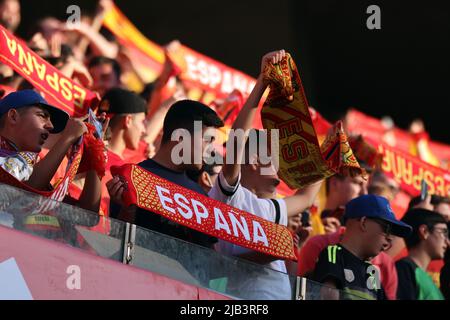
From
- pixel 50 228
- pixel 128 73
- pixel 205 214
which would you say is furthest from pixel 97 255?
pixel 128 73

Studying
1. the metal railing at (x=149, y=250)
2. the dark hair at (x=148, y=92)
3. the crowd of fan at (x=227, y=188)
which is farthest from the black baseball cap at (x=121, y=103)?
the metal railing at (x=149, y=250)

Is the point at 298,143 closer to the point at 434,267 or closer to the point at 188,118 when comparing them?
the point at 188,118

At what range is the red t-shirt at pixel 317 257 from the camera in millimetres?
7016

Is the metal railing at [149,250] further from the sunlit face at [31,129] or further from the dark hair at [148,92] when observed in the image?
the dark hair at [148,92]

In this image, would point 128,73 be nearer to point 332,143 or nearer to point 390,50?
point 332,143

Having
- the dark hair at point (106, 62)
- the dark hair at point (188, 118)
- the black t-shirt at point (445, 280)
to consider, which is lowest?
the black t-shirt at point (445, 280)

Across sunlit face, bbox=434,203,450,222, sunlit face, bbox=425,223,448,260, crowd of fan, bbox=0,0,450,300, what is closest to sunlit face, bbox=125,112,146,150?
crowd of fan, bbox=0,0,450,300

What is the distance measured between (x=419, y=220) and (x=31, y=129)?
3.22 meters

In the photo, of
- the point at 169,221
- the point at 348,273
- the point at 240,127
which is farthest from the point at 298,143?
the point at 169,221

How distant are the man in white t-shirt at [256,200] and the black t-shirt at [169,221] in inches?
6.8

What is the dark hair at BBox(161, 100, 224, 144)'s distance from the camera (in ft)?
20.5

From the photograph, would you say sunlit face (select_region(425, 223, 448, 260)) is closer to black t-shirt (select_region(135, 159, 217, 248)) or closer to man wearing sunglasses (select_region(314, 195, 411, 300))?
man wearing sunglasses (select_region(314, 195, 411, 300))

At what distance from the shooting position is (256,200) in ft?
21.0

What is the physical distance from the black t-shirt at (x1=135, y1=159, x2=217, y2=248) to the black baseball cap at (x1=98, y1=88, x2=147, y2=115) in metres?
1.21
